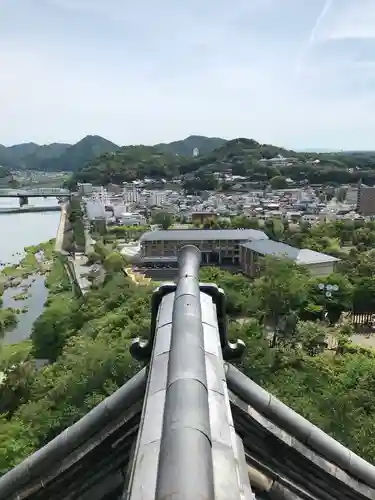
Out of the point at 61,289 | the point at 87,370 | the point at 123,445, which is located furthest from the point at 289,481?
the point at 61,289

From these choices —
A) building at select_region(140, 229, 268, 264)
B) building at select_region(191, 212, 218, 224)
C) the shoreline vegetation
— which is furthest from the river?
building at select_region(191, 212, 218, 224)

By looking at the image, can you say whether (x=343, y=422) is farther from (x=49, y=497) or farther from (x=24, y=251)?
(x=24, y=251)

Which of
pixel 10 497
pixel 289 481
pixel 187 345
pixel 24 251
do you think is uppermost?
pixel 187 345

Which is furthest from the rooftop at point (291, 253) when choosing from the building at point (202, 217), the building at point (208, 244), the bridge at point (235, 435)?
the bridge at point (235, 435)

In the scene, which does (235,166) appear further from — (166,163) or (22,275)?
(22,275)

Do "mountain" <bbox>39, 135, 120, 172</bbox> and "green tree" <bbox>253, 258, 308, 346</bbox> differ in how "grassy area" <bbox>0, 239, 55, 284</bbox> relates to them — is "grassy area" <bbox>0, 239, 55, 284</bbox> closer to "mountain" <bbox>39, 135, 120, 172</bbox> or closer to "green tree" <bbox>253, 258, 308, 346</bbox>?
"green tree" <bbox>253, 258, 308, 346</bbox>
